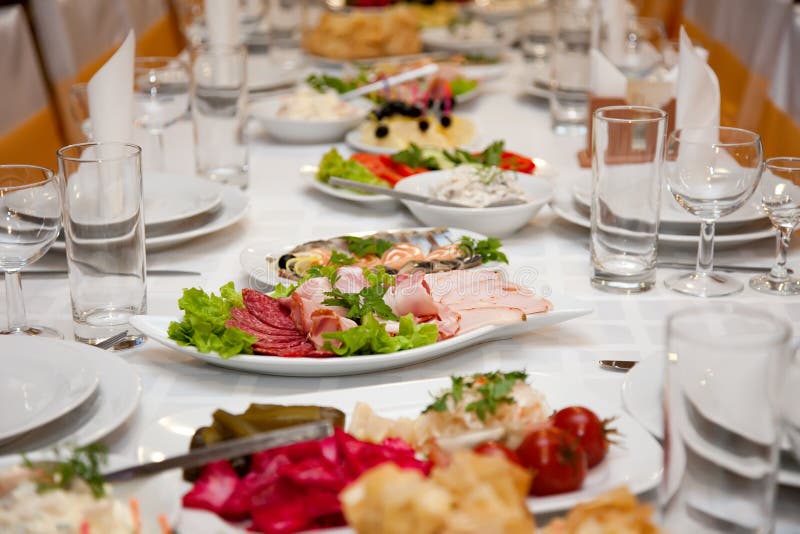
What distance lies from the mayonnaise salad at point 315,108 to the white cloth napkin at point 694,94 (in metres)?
0.98

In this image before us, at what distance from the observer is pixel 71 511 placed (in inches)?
A: 31.9

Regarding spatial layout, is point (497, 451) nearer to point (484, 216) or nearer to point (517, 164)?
point (484, 216)

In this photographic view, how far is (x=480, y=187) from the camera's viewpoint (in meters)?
1.83

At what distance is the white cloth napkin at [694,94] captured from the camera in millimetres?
1779

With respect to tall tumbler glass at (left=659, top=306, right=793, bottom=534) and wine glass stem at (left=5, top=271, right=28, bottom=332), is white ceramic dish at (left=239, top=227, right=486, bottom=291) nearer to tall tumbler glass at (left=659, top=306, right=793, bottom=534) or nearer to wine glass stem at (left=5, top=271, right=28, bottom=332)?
wine glass stem at (left=5, top=271, right=28, bottom=332)

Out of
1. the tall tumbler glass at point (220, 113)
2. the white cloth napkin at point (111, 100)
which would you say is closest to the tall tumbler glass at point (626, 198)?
the white cloth napkin at point (111, 100)

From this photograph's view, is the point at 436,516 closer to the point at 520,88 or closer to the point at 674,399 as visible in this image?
the point at 674,399

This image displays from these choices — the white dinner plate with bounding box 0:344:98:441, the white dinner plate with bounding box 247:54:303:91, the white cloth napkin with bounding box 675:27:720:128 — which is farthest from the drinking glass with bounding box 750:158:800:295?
the white dinner plate with bounding box 247:54:303:91

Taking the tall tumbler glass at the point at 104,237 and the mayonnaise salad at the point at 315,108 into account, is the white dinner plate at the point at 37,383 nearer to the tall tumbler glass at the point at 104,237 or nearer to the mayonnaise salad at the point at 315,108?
the tall tumbler glass at the point at 104,237

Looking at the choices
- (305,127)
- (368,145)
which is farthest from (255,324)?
(305,127)

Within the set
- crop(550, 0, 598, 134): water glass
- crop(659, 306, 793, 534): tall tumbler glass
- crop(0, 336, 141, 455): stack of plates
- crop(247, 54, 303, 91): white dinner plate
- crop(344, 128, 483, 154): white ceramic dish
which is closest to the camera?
crop(659, 306, 793, 534): tall tumbler glass

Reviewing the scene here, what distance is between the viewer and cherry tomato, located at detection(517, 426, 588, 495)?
0.90 m

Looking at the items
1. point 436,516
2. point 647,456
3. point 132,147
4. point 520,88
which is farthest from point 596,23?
point 436,516

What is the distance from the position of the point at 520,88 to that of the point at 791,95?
0.81 m
